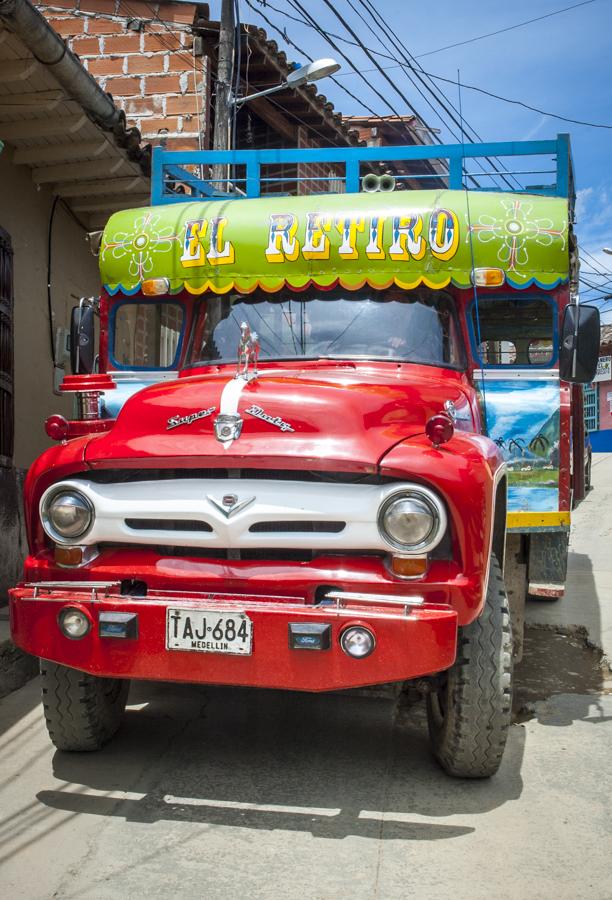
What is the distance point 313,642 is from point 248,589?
13.2 inches

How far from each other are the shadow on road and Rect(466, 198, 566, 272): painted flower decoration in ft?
8.16

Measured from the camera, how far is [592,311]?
5.06 meters

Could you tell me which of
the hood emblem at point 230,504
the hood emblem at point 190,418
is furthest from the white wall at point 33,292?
the hood emblem at point 230,504

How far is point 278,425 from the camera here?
3.63 m

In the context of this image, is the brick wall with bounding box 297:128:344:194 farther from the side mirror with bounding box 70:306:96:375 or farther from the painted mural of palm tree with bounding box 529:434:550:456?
the painted mural of palm tree with bounding box 529:434:550:456

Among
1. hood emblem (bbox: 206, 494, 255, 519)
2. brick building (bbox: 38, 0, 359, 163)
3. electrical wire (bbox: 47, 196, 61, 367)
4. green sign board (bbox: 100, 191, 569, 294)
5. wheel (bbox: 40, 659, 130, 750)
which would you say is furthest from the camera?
brick building (bbox: 38, 0, 359, 163)

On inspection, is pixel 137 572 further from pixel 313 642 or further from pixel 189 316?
pixel 189 316

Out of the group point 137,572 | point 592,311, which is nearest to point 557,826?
point 137,572

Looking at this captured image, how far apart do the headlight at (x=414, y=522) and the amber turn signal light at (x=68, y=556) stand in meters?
1.16

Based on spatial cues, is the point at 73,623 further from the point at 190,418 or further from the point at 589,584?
the point at 589,584

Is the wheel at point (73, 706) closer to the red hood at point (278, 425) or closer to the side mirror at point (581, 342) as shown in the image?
the red hood at point (278, 425)

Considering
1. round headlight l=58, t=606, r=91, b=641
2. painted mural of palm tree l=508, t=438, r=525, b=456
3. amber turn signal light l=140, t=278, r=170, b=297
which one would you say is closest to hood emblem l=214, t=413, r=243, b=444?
round headlight l=58, t=606, r=91, b=641

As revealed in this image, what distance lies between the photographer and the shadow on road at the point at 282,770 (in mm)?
3502

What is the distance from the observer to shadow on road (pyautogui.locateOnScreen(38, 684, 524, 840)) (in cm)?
350
